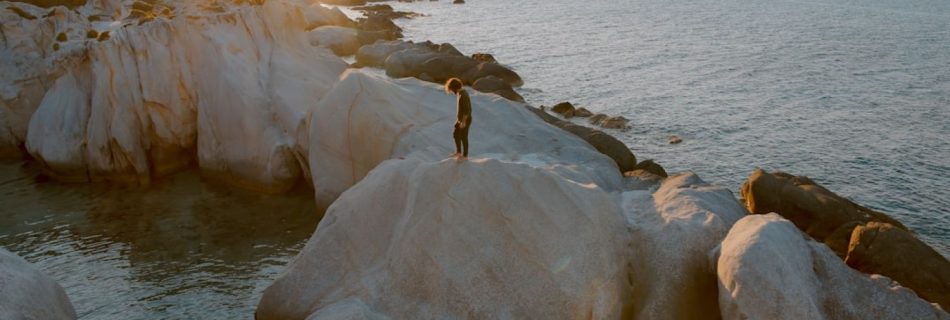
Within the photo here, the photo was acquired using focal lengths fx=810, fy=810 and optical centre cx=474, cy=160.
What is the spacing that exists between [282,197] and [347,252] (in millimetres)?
10576

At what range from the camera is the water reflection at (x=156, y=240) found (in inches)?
805

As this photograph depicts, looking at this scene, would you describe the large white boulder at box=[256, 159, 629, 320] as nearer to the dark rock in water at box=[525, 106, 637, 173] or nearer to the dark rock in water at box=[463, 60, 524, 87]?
the dark rock in water at box=[525, 106, 637, 173]

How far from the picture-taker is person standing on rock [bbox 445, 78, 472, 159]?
17016 mm

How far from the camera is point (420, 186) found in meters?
17.4

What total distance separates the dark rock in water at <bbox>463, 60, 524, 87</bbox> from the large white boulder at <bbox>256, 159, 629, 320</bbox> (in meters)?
29.1

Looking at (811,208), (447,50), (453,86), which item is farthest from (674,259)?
(447,50)

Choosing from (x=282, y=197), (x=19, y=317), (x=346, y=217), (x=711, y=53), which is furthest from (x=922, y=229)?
(x=711, y=53)

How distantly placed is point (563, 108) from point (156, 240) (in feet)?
72.7

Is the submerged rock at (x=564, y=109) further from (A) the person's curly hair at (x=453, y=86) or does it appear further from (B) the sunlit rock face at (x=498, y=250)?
(A) the person's curly hair at (x=453, y=86)

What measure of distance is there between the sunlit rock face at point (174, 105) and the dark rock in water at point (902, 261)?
57.6 feet

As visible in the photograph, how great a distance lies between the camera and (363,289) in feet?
54.8

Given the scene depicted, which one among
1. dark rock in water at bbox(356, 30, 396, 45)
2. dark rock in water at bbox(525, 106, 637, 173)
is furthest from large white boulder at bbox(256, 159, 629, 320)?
dark rock in water at bbox(356, 30, 396, 45)

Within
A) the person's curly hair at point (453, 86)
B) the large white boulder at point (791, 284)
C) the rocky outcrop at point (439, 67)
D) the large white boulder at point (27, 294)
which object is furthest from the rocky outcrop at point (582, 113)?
the large white boulder at point (27, 294)

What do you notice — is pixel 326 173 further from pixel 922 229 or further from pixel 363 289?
pixel 922 229
